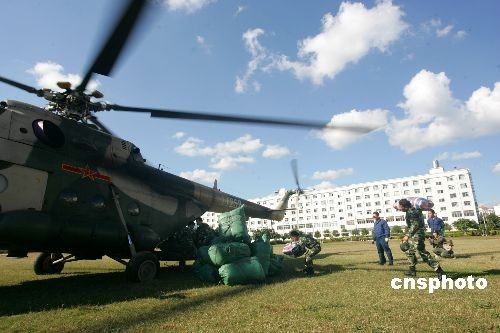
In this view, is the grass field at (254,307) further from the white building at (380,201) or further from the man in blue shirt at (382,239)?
the white building at (380,201)

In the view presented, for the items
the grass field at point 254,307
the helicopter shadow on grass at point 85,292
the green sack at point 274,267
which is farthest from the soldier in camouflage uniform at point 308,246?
the grass field at point 254,307

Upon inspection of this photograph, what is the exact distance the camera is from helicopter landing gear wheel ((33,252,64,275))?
10672mm

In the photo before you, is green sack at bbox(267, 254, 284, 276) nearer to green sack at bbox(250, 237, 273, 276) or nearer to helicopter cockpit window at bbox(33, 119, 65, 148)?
green sack at bbox(250, 237, 273, 276)

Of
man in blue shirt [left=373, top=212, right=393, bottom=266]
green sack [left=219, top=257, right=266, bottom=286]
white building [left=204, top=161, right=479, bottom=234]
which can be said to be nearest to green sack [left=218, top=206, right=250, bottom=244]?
green sack [left=219, top=257, right=266, bottom=286]

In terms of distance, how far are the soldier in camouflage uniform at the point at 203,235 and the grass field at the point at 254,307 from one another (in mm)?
3234

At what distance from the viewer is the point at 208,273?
330 inches

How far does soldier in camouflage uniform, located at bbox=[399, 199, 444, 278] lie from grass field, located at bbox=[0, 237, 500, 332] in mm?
873

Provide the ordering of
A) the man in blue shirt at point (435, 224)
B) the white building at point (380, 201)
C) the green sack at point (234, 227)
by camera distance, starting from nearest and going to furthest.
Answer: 1. the green sack at point (234, 227)
2. the man in blue shirt at point (435, 224)
3. the white building at point (380, 201)

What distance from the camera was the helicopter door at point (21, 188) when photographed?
6766mm

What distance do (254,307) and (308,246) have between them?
4608 mm

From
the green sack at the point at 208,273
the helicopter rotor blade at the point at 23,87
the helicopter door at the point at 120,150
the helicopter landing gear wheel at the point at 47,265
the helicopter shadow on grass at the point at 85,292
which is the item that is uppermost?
the helicopter rotor blade at the point at 23,87

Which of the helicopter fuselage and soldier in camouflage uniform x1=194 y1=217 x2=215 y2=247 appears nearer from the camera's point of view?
the helicopter fuselage

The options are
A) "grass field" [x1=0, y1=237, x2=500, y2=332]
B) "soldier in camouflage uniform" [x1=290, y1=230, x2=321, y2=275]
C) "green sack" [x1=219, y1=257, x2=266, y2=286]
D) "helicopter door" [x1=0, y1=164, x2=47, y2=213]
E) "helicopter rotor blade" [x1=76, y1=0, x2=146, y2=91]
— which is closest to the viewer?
"helicopter rotor blade" [x1=76, y1=0, x2=146, y2=91]

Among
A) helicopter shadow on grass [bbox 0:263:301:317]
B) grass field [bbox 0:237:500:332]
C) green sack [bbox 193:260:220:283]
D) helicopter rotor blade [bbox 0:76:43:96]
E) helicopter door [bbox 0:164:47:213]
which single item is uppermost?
helicopter rotor blade [bbox 0:76:43:96]
